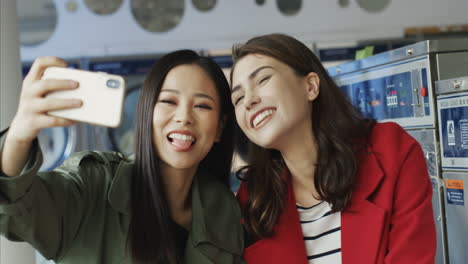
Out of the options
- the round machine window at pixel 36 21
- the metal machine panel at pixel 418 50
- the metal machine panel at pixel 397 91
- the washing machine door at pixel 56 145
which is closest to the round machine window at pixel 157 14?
the round machine window at pixel 36 21

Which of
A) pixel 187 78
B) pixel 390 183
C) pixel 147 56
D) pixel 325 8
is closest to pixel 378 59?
pixel 390 183

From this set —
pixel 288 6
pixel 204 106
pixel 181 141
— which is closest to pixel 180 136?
pixel 181 141

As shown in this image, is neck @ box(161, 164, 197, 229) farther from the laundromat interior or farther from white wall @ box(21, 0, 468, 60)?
white wall @ box(21, 0, 468, 60)

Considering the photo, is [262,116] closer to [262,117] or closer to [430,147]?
[262,117]

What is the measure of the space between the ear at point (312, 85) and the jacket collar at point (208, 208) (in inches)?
21.3

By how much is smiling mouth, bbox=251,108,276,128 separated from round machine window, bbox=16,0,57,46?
201 inches

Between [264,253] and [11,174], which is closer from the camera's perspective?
[11,174]

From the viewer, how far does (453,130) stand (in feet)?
7.23

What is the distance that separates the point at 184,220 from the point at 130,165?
1.08 feet

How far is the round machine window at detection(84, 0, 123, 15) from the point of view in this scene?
21.0 feet

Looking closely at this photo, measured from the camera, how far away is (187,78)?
189 cm

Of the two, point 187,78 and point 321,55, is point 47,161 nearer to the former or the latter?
point 321,55

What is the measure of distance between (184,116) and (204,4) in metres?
5.07

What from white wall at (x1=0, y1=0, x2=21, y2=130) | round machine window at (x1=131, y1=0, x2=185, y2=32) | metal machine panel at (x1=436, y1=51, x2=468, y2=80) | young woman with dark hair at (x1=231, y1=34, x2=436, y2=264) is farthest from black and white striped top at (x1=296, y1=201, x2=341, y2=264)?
round machine window at (x1=131, y1=0, x2=185, y2=32)
